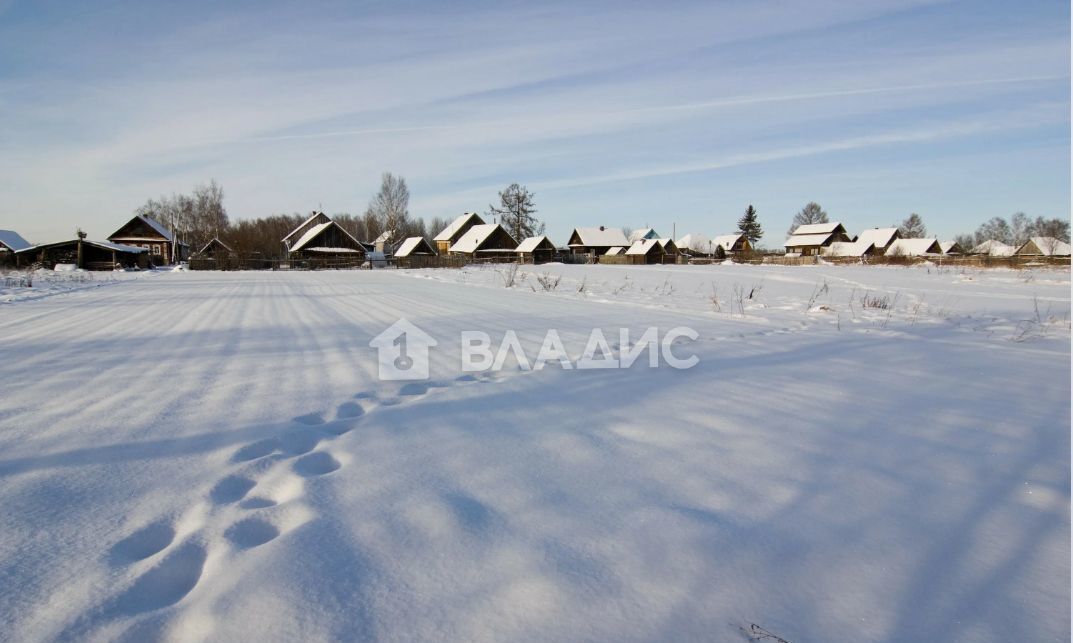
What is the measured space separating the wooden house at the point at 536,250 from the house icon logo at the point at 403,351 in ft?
148

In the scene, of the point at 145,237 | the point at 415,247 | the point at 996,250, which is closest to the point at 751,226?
the point at 996,250

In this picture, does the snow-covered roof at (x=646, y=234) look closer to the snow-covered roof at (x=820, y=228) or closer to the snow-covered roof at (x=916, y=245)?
the snow-covered roof at (x=820, y=228)

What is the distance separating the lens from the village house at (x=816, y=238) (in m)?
62.4

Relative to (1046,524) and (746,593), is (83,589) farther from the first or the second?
(1046,524)

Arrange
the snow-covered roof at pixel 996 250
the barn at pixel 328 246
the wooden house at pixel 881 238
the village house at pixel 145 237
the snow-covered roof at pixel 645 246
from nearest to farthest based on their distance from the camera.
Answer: the barn at pixel 328 246 → the village house at pixel 145 237 → the snow-covered roof at pixel 996 250 → the snow-covered roof at pixel 645 246 → the wooden house at pixel 881 238

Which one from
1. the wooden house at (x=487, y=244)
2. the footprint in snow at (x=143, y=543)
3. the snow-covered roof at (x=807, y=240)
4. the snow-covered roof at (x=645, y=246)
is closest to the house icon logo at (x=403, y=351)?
the footprint in snow at (x=143, y=543)

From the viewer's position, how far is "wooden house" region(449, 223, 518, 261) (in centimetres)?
5025

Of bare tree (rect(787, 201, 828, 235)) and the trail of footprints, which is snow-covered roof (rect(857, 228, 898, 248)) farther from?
the trail of footprints

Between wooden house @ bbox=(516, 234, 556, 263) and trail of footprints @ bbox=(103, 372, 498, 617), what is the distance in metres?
48.5

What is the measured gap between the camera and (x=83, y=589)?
4.08 feet

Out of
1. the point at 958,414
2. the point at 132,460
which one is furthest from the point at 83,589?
the point at 958,414

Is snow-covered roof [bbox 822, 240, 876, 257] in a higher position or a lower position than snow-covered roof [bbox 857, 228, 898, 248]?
lower

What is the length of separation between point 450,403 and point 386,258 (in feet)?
139

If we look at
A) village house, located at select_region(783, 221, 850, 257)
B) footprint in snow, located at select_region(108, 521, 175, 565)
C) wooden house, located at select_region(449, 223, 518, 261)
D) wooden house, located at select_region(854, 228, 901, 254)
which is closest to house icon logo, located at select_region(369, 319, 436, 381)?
footprint in snow, located at select_region(108, 521, 175, 565)
